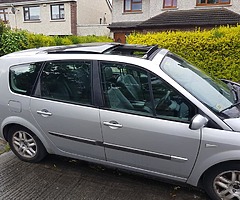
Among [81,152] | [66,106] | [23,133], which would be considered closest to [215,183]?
[81,152]

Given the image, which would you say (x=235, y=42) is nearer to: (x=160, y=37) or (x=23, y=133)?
(x=160, y=37)

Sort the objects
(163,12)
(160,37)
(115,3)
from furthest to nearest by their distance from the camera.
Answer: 1. (115,3)
2. (163,12)
3. (160,37)

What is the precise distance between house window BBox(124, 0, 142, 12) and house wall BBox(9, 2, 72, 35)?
600 cm

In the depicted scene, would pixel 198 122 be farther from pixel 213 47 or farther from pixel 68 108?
pixel 213 47

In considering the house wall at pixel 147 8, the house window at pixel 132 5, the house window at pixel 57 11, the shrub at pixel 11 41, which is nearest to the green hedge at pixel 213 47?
the shrub at pixel 11 41

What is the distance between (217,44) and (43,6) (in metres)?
18.9

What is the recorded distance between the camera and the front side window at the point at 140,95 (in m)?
2.24

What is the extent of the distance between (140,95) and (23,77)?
1.56 meters

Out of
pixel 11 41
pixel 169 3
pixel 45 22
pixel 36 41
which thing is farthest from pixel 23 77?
pixel 45 22

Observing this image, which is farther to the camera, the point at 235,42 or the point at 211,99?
the point at 235,42

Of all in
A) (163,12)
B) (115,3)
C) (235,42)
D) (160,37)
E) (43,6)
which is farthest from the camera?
(43,6)

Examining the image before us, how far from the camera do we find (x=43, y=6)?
21078 mm

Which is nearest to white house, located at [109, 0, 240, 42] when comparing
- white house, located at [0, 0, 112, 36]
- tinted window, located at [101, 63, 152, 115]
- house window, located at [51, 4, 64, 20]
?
white house, located at [0, 0, 112, 36]

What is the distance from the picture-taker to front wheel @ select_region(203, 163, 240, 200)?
2154 mm
